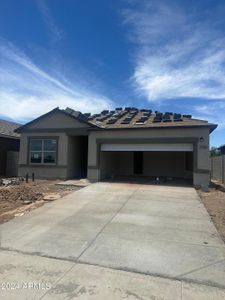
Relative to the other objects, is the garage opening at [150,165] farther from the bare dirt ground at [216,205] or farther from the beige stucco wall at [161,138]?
the bare dirt ground at [216,205]

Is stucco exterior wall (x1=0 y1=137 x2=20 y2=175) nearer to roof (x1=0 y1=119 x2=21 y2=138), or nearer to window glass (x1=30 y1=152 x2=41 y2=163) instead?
roof (x1=0 y1=119 x2=21 y2=138)

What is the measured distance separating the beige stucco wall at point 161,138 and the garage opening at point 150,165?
1.73 metres

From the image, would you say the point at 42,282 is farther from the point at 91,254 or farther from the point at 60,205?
the point at 60,205

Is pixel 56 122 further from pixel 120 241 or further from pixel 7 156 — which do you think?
pixel 120 241

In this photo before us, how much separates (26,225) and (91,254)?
2841 millimetres

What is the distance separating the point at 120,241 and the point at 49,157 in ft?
43.3

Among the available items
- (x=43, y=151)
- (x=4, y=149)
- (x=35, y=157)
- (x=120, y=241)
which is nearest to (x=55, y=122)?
(x=43, y=151)

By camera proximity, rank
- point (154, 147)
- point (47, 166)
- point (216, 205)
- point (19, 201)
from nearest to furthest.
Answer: point (216, 205), point (19, 201), point (154, 147), point (47, 166)

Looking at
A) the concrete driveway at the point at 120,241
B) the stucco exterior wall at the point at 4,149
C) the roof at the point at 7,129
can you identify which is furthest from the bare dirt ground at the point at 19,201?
the roof at the point at 7,129

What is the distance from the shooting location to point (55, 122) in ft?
62.4

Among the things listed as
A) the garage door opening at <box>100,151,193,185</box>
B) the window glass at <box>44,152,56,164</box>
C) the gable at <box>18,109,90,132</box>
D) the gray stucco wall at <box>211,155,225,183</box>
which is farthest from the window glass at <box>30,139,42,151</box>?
the gray stucco wall at <box>211,155,225,183</box>

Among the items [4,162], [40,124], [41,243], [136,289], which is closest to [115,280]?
[136,289]

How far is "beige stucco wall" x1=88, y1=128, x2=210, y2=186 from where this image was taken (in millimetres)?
15727

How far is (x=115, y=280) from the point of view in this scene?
181 inches
